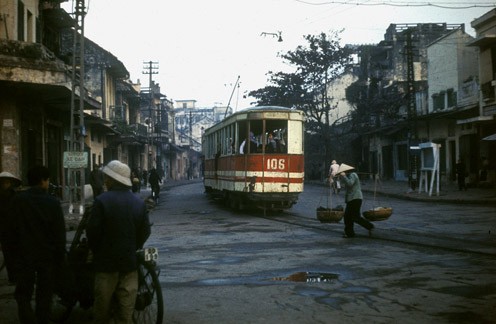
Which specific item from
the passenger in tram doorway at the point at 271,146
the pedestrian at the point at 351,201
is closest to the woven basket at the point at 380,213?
the pedestrian at the point at 351,201

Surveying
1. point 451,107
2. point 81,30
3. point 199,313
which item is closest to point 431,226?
point 199,313

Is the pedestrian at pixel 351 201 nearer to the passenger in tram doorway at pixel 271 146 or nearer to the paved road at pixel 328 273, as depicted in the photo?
the paved road at pixel 328 273

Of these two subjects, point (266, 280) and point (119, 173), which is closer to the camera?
point (119, 173)

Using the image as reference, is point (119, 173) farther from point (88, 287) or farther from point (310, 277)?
point (310, 277)

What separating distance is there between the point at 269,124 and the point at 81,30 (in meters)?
7.05

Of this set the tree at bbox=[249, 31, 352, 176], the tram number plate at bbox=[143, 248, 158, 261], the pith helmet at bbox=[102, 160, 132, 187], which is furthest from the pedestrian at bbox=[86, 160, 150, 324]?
the tree at bbox=[249, 31, 352, 176]

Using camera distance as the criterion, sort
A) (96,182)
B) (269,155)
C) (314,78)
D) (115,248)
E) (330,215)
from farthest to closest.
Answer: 1. (314,78)
2. (96,182)
3. (269,155)
4. (330,215)
5. (115,248)

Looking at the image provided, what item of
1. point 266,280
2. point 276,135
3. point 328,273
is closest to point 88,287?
point 266,280

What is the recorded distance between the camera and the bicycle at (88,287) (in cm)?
532

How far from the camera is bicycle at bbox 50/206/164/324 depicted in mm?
5324

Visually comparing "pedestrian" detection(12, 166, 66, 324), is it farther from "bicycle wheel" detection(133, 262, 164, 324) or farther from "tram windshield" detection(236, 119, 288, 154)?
"tram windshield" detection(236, 119, 288, 154)

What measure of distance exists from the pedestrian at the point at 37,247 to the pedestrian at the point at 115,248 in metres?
0.70

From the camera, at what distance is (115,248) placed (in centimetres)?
492

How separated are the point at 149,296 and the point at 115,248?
2.31 ft
